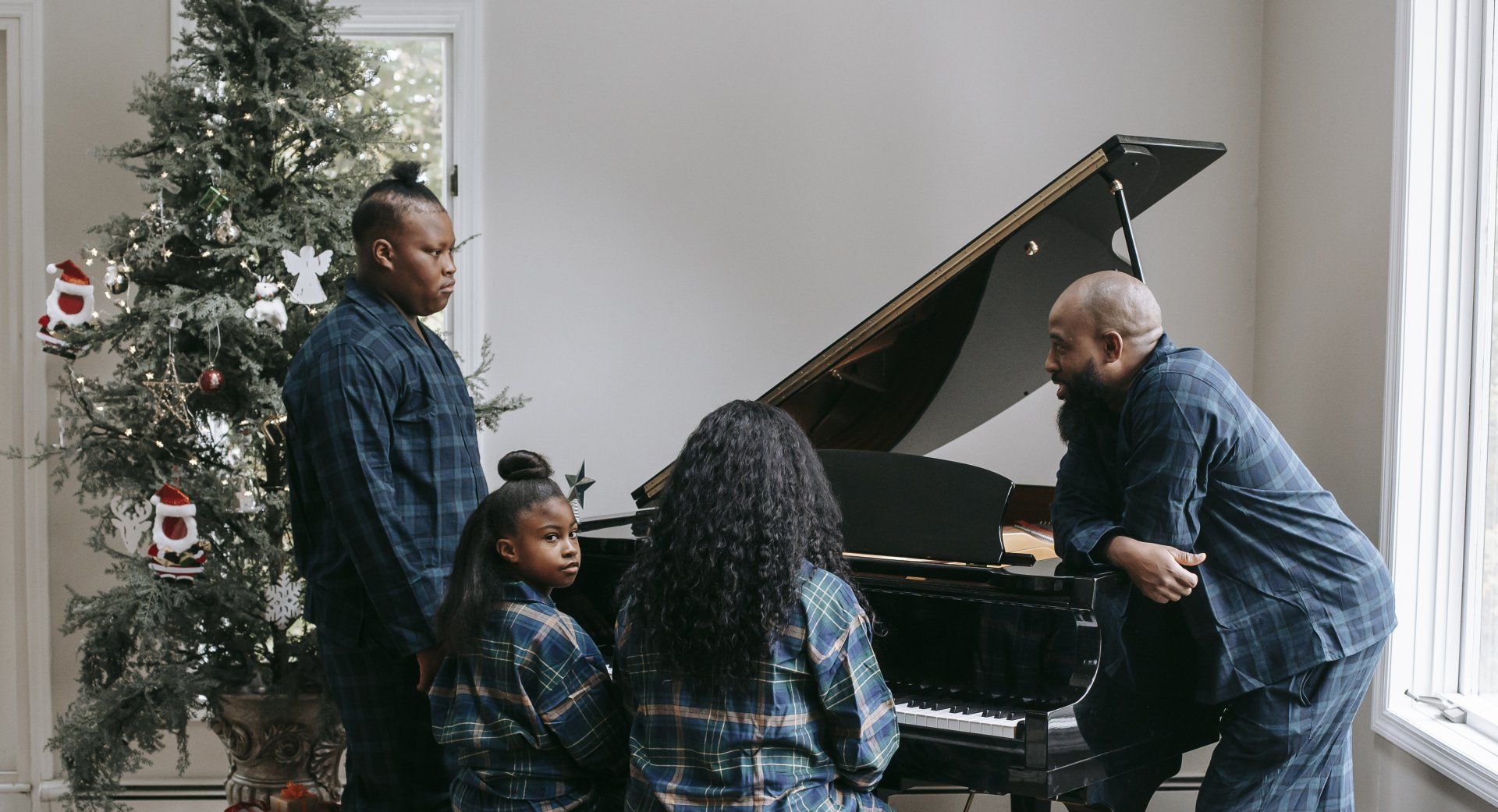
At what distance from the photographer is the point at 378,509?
196 centimetres

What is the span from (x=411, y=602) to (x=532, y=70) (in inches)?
86.9

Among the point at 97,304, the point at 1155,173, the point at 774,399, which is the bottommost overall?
the point at 774,399

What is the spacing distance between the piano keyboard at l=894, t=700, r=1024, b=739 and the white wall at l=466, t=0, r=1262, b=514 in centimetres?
172

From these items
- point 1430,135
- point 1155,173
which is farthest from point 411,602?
point 1430,135

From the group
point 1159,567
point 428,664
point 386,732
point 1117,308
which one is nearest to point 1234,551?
point 1159,567

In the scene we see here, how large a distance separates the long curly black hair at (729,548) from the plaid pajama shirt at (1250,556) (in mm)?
686

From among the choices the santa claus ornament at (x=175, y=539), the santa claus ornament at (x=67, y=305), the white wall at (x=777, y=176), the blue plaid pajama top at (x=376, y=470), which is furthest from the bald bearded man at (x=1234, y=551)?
the santa claus ornament at (x=67, y=305)

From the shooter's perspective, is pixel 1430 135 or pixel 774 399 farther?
pixel 1430 135

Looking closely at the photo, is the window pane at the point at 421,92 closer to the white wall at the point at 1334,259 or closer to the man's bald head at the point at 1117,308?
the man's bald head at the point at 1117,308

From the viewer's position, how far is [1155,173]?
2.31m

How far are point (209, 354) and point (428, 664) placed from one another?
1.33 meters

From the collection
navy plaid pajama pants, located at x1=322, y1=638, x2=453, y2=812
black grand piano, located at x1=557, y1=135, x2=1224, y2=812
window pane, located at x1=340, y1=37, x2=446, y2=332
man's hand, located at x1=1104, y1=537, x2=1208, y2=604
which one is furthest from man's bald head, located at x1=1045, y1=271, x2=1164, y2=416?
window pane, located at x1=340, y1=37, x2=446, y2=332

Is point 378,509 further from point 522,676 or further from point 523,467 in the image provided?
point 522,676

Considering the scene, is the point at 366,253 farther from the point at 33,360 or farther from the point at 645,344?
the point at 33,360
